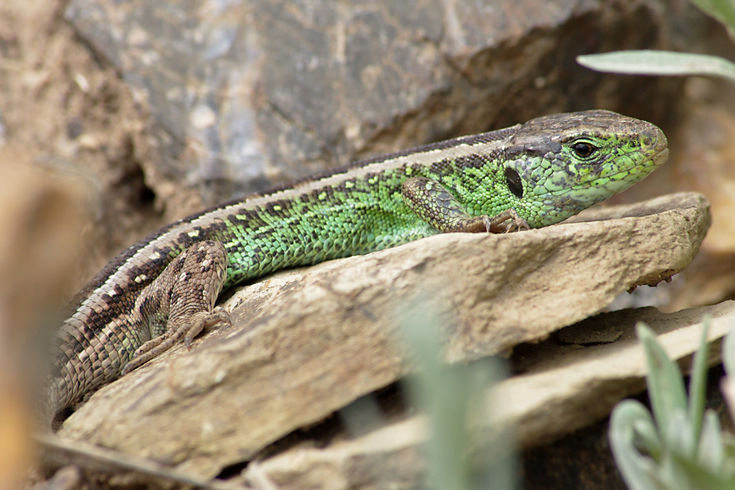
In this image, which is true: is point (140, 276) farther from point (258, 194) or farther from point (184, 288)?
point (258, 194)

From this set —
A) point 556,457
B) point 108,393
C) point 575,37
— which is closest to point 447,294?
point 556,457

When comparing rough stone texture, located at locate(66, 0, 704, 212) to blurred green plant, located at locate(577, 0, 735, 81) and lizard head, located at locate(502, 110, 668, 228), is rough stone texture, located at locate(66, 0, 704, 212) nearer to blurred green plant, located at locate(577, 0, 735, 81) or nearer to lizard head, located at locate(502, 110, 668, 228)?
lizard head, located at locate(502, 110, 668, 228)

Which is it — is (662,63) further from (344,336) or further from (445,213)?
(344,336)

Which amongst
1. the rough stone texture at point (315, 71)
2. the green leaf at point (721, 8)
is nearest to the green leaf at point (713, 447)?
the green leaf at point (721, 8)

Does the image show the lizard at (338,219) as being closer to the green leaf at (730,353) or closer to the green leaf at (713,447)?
the green leaf at (730,353)

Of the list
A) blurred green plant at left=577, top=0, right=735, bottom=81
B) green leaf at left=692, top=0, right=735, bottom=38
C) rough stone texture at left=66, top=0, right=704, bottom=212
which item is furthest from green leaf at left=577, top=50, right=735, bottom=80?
rough stone texture at left=66, top=0, right=704, bottom=212

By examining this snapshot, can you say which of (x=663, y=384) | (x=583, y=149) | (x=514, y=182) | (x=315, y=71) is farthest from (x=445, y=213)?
(x=315, y=71)
